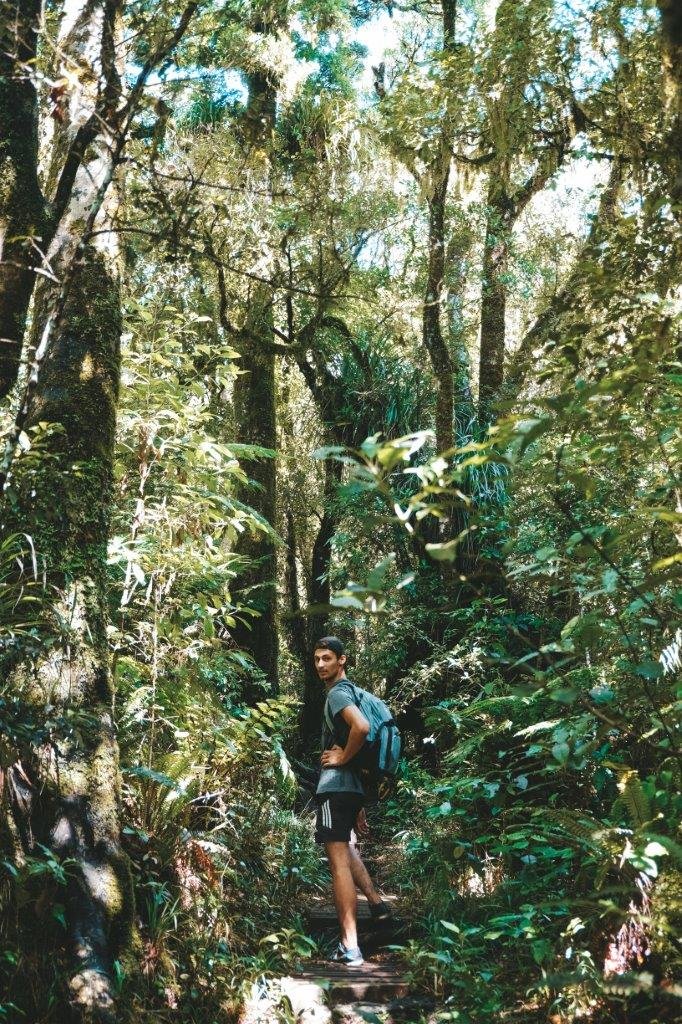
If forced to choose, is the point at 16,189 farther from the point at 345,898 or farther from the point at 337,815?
the point at 345,898

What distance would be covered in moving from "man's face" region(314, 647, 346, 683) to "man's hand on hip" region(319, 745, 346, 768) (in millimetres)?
452

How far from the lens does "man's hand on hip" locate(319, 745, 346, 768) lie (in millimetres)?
5492

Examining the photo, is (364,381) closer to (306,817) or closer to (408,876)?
(306,817)

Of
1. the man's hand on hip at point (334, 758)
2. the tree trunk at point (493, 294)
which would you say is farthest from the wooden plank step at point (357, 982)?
the tree trunk at point (493, 294)

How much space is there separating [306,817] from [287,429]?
369 inches

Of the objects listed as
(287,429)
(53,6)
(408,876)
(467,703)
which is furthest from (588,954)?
(287,429)

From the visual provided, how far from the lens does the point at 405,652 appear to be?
11.3 m

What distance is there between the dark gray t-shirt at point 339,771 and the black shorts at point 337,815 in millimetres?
37

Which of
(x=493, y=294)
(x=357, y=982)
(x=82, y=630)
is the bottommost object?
(x=357, y=982)

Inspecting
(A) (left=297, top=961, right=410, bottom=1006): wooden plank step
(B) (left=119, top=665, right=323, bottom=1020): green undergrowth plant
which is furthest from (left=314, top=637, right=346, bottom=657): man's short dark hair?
(A) (left=297, top=961, right=410, bottom=1006): wooden plank step

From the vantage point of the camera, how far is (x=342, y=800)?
5469 mm

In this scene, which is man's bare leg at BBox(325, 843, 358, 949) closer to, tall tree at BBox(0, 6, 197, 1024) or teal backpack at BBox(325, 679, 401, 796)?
teal backpack at BBox(325, 679, 401, 796)

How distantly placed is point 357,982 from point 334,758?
125 centimetres

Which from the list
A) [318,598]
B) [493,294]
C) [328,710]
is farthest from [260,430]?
[328,710]
